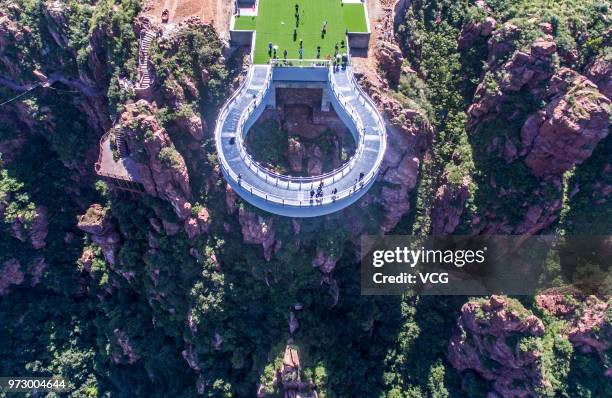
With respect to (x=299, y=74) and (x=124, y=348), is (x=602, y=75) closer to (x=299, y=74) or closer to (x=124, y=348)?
(x=299, y=74)

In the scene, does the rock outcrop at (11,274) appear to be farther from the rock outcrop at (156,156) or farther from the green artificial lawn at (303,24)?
the green artificial lawn at (303,24)

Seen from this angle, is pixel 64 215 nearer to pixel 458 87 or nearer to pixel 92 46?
pixel 92 46

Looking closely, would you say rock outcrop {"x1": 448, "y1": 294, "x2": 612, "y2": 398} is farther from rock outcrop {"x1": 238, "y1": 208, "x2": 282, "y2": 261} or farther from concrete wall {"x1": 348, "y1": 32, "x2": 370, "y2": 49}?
concrete wall {"x1": 348, "y1": 32, "x2": 370, "y2": 49}

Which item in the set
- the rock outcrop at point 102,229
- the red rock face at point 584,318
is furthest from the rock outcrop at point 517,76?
the rock outcrop at point 102,229

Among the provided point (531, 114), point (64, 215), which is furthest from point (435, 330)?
point (64, 215)

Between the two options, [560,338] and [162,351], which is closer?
[560,338]
